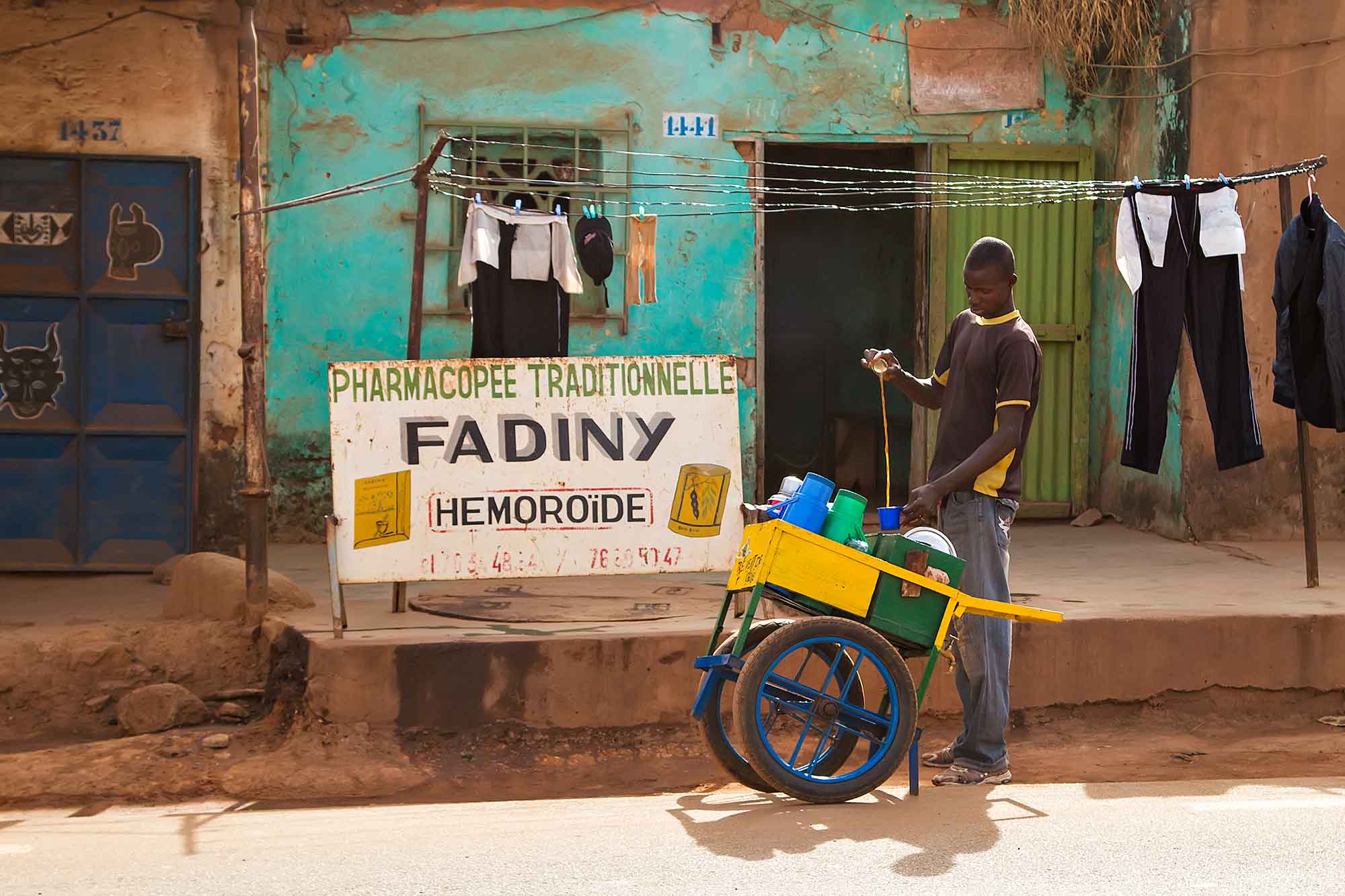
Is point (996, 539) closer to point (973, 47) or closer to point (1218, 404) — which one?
point (1218, 404)

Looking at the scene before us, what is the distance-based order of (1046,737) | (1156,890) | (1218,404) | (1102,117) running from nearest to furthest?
A: (1156,890)
(1046,737)
(1218,404)
(1102,117)

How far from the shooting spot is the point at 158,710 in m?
6.41

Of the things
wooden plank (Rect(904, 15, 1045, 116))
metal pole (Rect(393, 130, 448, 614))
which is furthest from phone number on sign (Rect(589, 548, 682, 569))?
wooden plank (Rect(904, 15, 1045, 116))

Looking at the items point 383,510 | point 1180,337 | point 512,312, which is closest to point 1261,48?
point 1180,337

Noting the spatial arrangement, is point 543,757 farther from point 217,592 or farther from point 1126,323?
point 1126,323

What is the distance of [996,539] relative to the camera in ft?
17.1

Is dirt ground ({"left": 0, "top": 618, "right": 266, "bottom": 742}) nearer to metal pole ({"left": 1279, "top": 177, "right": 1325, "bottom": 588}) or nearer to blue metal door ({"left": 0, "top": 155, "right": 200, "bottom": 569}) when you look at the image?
blue metal door ({"left": 0, "top": 155, "right": 200, "bottom": 569})

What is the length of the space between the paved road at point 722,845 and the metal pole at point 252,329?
1767 mm

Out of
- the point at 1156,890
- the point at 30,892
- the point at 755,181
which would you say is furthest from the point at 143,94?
the point at 1156,890

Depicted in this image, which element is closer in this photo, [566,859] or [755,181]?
[566,859]

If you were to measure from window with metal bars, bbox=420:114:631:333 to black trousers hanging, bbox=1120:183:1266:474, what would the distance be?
11.2ft

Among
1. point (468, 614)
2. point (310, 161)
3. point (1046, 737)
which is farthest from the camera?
point (310, 161)

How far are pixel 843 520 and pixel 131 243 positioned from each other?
5.74 meters

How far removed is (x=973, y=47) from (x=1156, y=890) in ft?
23.3
